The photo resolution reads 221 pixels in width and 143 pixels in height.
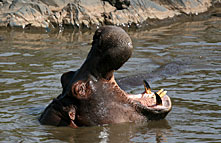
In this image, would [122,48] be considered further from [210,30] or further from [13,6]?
[13,6]

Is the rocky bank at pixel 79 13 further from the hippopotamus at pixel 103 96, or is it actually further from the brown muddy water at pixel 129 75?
the hippopotamus at pixel 103 96

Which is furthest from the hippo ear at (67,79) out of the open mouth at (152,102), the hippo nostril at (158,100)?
the hippo nostril at (158,100)

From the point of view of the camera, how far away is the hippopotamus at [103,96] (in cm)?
493

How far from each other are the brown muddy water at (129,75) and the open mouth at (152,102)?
256 millimetres

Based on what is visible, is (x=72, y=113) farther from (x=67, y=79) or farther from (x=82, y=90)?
(x=67, y=79)

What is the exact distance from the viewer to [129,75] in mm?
8648

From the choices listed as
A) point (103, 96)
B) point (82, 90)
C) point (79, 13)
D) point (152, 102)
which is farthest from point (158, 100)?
point (79, 13)

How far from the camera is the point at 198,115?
6078 millimetres

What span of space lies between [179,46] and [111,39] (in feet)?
24.2

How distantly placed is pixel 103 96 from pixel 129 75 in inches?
138

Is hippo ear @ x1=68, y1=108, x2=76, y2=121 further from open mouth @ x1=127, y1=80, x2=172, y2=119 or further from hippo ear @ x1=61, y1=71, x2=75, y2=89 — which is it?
open mouth @ x1=127, y1=80, x2=172, y2=119

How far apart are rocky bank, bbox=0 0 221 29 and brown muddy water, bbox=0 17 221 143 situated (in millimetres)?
655

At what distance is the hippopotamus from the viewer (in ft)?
16.2

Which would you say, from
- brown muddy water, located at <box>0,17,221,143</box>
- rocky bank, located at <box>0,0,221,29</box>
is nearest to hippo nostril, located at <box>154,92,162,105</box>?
brown muddy water, located at <box>0,17,221,143</box>
